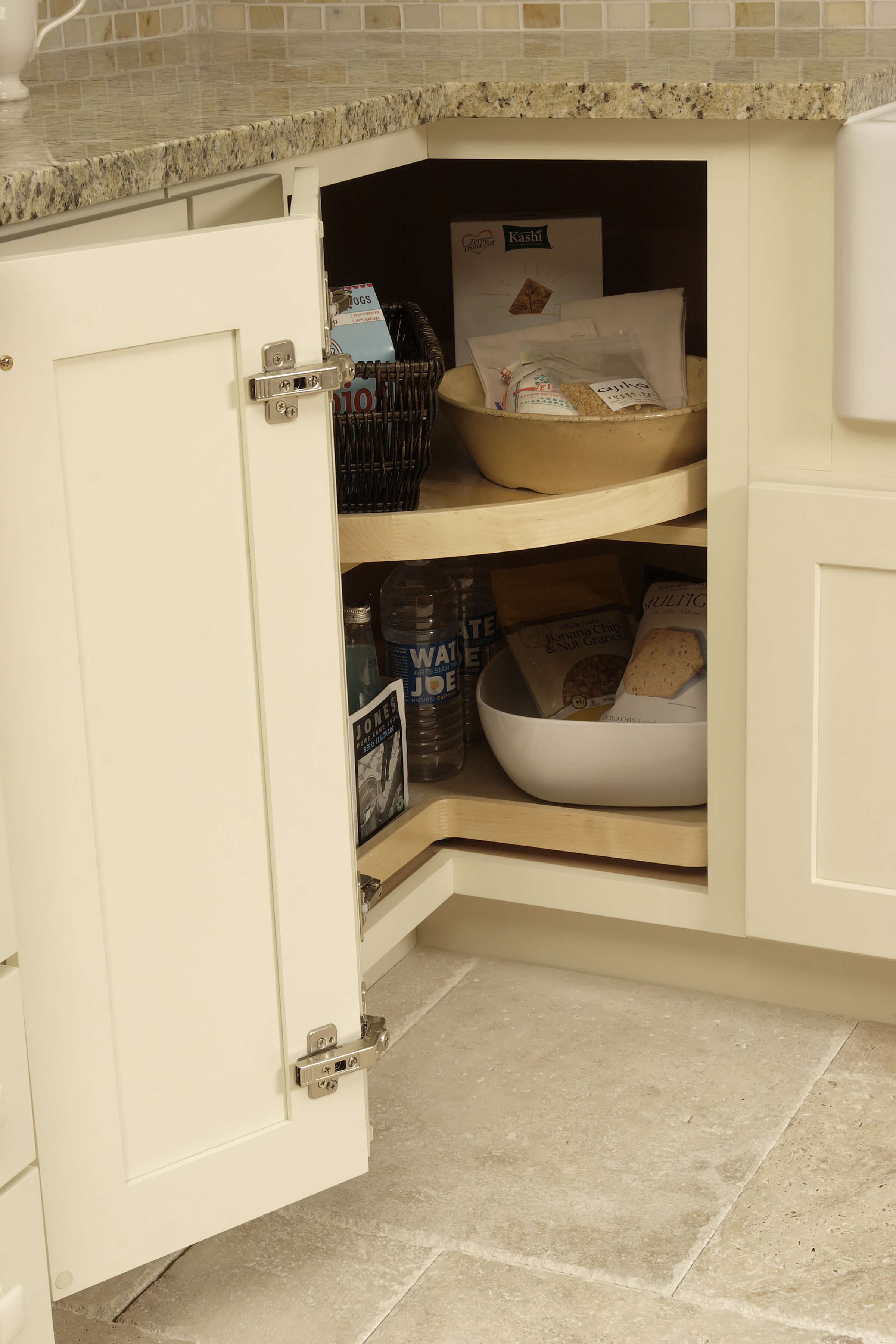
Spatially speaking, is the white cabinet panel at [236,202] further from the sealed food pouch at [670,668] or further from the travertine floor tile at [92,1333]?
the travertine floor tile at [92,1333]

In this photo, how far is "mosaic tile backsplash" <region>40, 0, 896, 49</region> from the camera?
69.9 inches

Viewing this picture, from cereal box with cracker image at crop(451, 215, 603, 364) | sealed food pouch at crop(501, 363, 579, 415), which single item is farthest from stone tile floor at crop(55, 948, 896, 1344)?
cereal box with cracker image at crop(451, 215, 603, 364)

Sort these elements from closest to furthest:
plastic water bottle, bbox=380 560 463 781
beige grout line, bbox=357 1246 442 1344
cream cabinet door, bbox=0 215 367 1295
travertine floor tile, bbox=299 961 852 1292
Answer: cream cabinet door, bbox=0 215 367 1295 → beige grout line, bbox=357 1246 442 1344 → travertine floor tile, bbox=299 961 852 1292 → plastic water bottle, bbox=380 560 463 781

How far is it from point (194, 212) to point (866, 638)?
71 cm

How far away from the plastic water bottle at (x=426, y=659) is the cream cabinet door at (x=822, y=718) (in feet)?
1.26

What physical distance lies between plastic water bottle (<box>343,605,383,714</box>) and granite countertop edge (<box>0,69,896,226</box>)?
19.5 inches

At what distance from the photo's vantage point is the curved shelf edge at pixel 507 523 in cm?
139

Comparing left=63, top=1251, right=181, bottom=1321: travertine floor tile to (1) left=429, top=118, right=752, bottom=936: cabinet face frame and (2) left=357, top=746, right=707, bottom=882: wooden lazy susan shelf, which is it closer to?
(2) left=357, top=746, right=707, bottom=882: wooden lazy susan shelf

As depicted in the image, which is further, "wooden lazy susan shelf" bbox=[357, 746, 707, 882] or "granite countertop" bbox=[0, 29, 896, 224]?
"wooden lazy susan shelf" bbox=[357, 746, 707, 882]

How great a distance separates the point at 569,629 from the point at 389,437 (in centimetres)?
50

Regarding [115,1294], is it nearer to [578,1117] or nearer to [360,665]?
[578,1117]

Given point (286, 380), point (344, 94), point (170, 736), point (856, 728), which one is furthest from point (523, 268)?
point (170, 736)

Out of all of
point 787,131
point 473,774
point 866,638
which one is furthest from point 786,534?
point 473,774

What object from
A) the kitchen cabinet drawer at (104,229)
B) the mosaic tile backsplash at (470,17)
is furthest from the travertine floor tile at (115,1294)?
the mosaic tile backsplash at (470,17)
